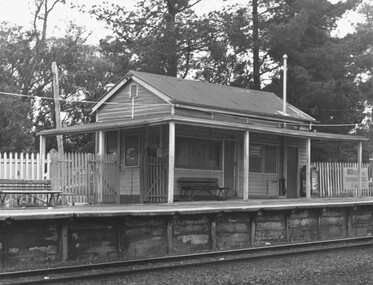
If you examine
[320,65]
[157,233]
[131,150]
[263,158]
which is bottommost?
[157,233]

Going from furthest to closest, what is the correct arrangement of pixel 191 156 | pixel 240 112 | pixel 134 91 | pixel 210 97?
pixel 210 97, pixel 134 91, pixel 240 112, pixel 191 156

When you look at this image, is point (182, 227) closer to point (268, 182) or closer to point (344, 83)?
point (268, 182)

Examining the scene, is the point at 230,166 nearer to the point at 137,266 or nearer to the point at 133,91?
the point at 133,91

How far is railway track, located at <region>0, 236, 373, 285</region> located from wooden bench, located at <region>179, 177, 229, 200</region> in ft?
20.6

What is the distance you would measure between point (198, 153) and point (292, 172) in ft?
18.6

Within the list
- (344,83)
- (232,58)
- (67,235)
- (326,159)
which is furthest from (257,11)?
(67,235)

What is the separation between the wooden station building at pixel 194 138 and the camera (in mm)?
17734

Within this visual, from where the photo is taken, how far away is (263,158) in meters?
21.2

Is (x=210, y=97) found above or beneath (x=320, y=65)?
beneath

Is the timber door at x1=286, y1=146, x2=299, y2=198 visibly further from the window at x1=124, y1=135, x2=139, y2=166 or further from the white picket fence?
the white picket fence

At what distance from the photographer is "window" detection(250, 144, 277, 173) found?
20.7 metres

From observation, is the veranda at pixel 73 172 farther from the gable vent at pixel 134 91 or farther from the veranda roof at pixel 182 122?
the gable vent at pixel 134 91

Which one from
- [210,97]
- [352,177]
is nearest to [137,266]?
[210,97]

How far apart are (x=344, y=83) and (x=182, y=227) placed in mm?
24013
